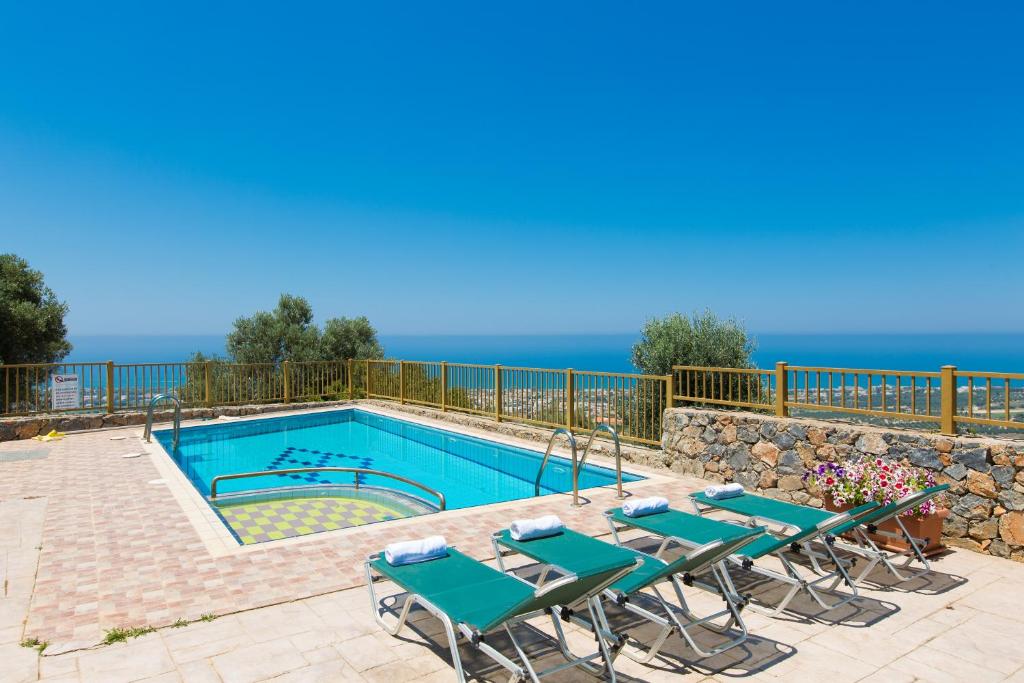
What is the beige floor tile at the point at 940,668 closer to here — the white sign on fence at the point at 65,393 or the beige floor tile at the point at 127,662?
the beige floor tile at the point at 127,662

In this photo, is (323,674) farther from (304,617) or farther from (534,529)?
(534,529)

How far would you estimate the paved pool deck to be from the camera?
130 inches

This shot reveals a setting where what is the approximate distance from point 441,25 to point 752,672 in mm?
22282

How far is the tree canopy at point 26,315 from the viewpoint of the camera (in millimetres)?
16047

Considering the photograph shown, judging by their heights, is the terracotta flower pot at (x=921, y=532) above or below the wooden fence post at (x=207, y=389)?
below

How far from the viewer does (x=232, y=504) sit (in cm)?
830

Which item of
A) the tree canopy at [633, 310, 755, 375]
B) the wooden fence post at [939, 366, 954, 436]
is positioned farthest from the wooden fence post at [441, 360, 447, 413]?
the wooden fence post at [939, 366, 954, 436]

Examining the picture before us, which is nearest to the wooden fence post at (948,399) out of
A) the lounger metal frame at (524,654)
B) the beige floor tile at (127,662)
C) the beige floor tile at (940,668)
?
the beige floor tile at (940,668)

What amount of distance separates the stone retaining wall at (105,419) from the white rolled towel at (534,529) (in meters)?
12.3

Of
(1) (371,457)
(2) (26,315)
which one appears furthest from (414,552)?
(2) (26,315)

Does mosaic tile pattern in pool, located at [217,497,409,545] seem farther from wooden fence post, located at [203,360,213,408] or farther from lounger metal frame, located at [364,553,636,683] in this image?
wooden fence post, located at [203,360,213,408]

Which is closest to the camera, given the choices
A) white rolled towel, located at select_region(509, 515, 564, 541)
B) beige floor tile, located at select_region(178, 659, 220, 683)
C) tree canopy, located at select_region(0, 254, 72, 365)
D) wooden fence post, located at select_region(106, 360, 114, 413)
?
beige floor tile, located at select_region(178, 659, 220, 683)

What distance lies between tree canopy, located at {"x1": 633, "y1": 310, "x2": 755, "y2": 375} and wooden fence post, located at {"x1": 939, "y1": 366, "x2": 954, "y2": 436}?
7727 millimetres

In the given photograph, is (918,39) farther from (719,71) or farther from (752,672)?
(752,672)
